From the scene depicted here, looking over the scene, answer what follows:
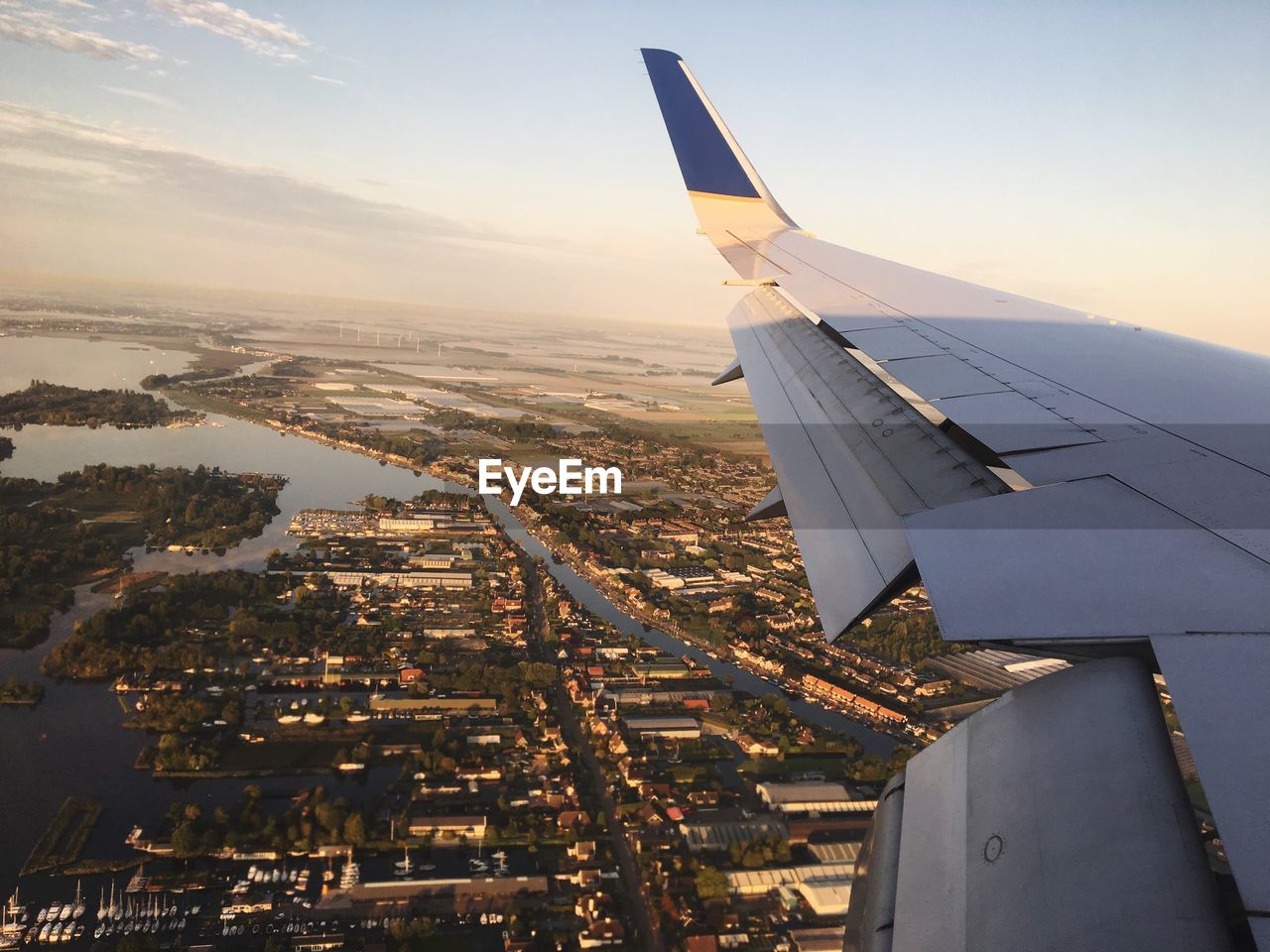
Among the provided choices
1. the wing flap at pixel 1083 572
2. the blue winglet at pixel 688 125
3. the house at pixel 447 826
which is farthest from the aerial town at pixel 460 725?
the blue winglet at pixel 688 125

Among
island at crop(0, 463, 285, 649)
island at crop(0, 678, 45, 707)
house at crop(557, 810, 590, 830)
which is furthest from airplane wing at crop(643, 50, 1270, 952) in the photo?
island at crop(0, 463, 285, 649)

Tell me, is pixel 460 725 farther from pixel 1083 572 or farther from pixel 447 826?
pixel 1083 572

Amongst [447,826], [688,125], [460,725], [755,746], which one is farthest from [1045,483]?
[460,725]

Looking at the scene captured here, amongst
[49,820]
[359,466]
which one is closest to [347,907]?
[49,820]

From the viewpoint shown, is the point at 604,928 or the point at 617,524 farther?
the point at 617,524

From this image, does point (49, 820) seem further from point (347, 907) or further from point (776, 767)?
point (776, 767)

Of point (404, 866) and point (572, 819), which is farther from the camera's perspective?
point (572, 819)

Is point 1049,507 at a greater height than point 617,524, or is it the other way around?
point 1049,507
